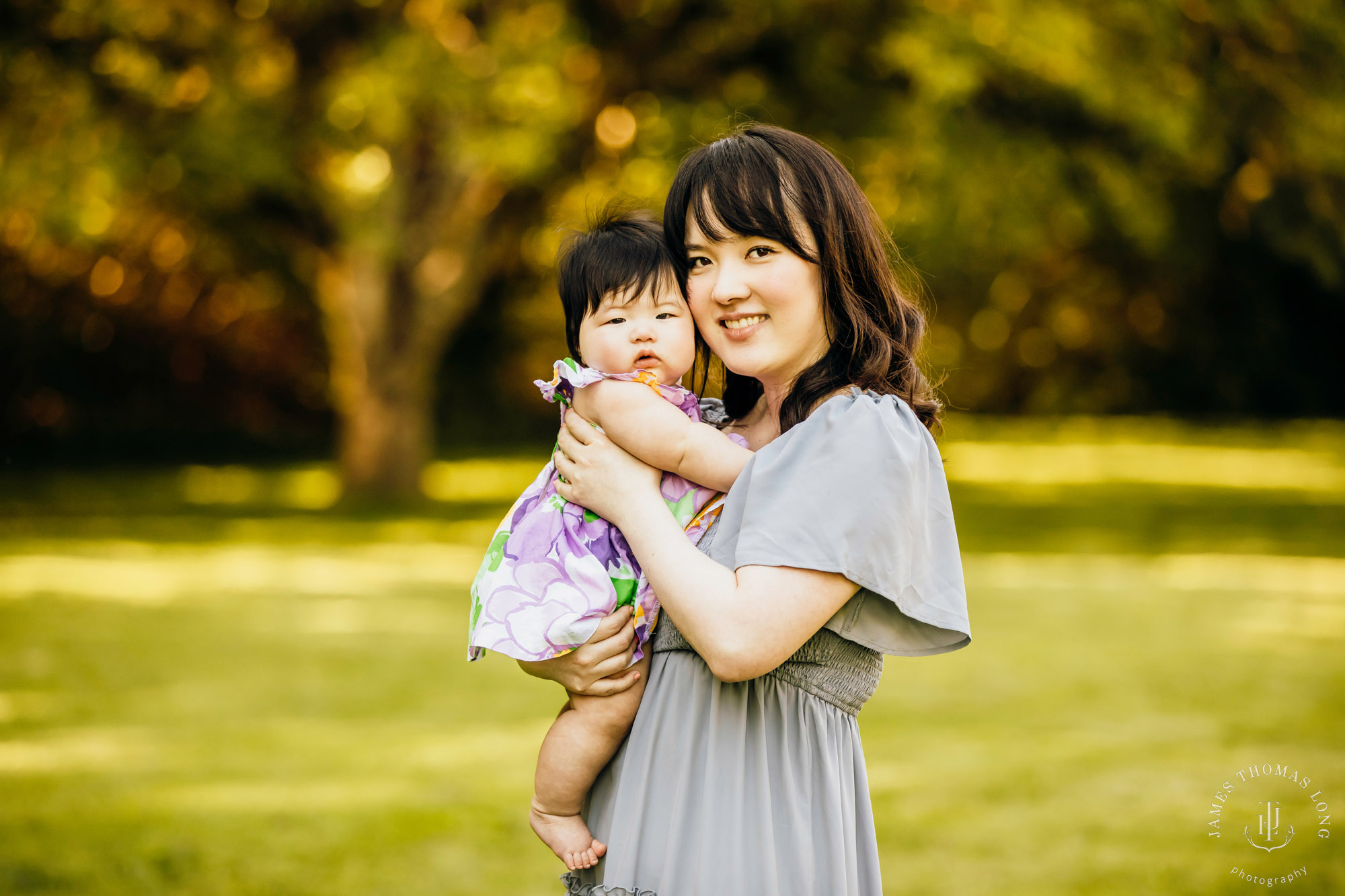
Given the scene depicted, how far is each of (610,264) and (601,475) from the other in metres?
0.37

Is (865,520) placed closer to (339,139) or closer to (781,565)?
(781,565)

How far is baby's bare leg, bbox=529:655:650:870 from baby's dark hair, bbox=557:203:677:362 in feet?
1.99

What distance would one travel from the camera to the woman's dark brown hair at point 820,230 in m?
1.92

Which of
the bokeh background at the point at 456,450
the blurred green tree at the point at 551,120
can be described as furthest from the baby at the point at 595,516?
the blurred green tree at the point at 551,120

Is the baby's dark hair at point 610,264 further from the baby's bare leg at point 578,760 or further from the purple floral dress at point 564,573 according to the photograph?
the baby's bare leg at point 578,760

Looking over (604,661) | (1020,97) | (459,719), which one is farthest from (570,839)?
(1020,97)

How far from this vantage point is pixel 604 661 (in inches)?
77.1

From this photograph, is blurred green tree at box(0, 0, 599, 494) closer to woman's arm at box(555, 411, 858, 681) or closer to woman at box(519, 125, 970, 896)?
woman at box(519, 125, 970, 896)

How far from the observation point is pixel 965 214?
11586mm

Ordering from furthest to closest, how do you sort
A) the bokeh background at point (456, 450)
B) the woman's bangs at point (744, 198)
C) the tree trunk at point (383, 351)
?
the tree trunk at point (383, 351) < the bokeh background at point (456, 450) < the woman's bangs at point (744, 198)

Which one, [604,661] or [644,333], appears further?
[644,333]

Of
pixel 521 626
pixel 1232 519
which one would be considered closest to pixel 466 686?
pixel 521 626

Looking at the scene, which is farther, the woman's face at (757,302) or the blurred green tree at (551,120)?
the blurred green tree at (551,120)

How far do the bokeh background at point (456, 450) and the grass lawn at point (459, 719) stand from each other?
33 mm
